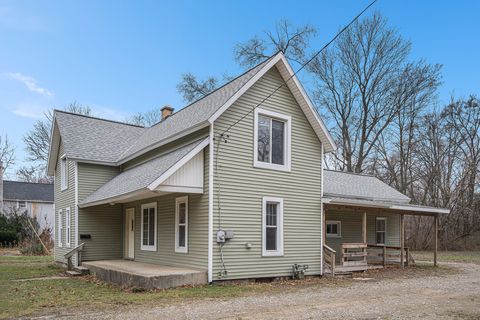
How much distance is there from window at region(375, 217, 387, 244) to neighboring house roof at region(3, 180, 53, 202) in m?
29.7

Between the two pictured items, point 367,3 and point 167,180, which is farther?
point 167,180

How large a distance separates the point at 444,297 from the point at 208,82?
100.0ft

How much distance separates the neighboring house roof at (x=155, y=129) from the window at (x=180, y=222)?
2.08 meters

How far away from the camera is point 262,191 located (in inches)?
541

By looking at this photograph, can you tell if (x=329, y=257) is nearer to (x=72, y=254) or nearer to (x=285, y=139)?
(x=285, y=139)

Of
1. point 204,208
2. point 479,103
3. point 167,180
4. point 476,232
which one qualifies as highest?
point 479,103

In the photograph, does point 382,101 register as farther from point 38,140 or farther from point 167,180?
point 38,140

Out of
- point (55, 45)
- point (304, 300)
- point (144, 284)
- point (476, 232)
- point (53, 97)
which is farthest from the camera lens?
point (53, 97)

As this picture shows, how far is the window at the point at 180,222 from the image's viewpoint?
1354 centimetres

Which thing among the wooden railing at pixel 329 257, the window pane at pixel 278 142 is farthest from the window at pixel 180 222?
the wooden railing at pixel 329 257

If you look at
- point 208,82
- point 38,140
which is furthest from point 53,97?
point 208,82

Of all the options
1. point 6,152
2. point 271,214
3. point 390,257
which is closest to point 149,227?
point 271,214

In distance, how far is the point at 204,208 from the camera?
496 inches

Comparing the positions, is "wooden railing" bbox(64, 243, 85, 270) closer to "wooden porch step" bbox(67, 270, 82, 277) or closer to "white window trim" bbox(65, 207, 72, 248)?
"wooden porch step" bbox(67, 270, 82, 277)
